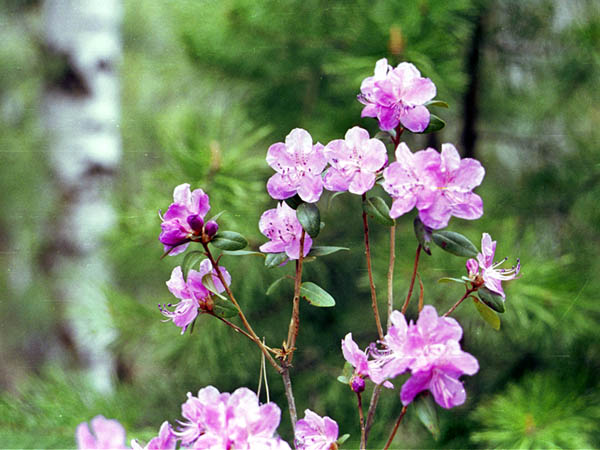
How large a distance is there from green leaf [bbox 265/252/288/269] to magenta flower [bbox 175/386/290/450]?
81 millimetres

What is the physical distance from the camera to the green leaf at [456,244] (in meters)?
0.26

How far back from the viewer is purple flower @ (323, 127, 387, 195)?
0.27m

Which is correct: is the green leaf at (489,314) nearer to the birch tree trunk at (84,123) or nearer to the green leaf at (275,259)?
the green leaf at (275,259)

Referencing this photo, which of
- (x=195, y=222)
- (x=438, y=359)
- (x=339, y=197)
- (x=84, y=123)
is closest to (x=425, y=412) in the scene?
(x=438, y=359)

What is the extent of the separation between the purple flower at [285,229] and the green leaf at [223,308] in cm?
4

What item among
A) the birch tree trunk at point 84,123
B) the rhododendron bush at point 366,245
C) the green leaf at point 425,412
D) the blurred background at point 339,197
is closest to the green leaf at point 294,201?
the rhododendron bush at point 366,245

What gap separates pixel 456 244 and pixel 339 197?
0.57 m

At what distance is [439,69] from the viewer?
0.66 meters

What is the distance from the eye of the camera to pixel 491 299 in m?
0.27

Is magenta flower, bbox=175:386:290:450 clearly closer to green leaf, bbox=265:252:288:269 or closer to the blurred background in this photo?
green leaf, bbox=265:252:288:269

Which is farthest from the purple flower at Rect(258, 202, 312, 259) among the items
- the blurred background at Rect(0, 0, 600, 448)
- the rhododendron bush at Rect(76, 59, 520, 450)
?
the blurred background at Rect(0, 0, 600, 448)

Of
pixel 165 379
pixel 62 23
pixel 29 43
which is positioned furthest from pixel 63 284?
pixel 29 43

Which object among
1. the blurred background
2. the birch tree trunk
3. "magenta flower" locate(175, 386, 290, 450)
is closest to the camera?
"magenta flower" locate(175, 386, 290, 450)

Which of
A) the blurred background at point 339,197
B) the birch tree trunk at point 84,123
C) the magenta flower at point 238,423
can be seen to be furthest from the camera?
the birch tree trunk at point 84,123
